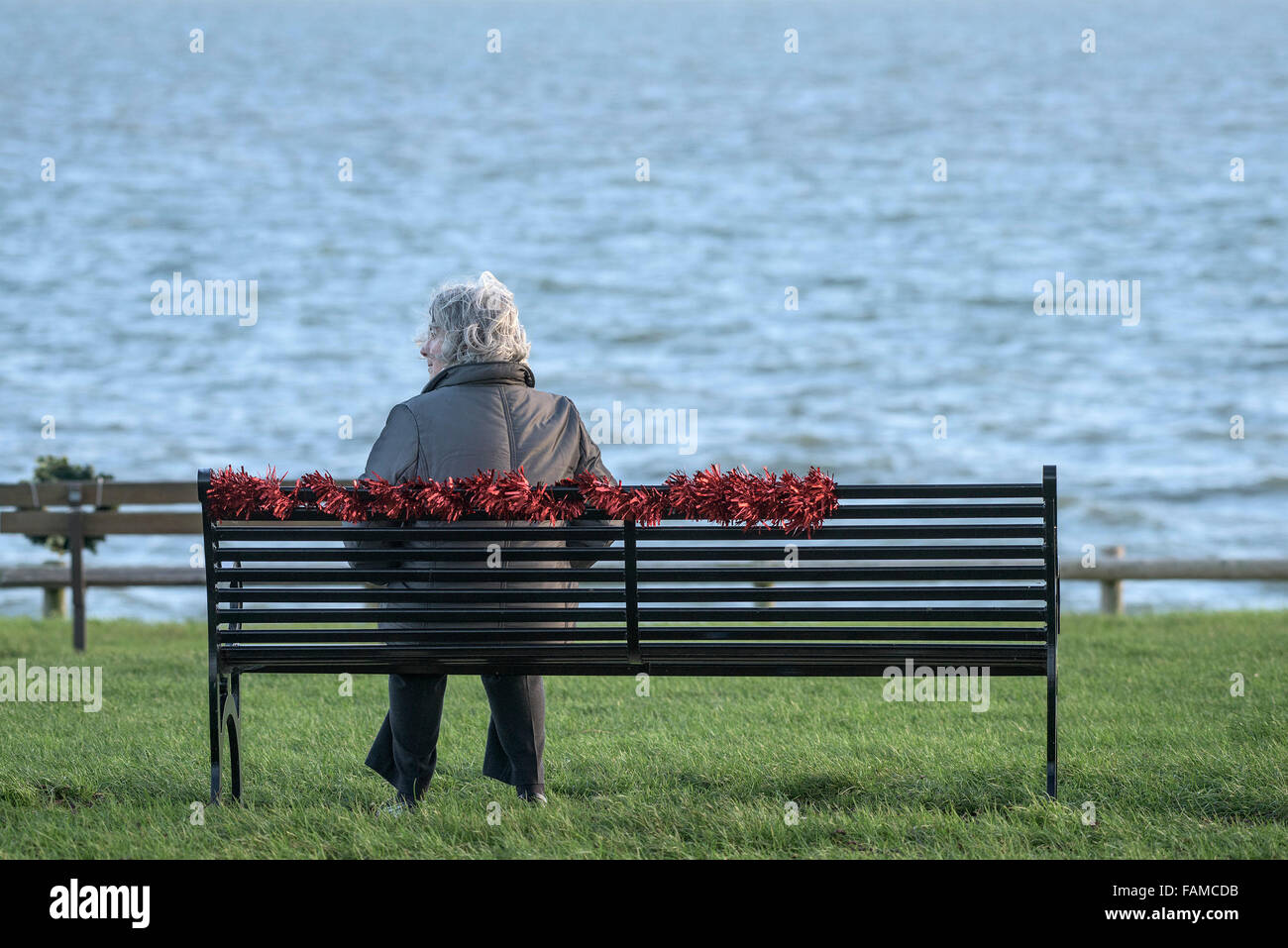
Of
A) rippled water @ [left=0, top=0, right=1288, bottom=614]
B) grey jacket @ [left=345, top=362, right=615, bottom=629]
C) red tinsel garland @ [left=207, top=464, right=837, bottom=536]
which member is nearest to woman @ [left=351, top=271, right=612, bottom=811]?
grey jacket @ [left=345, top=362, right=615, bottom=629]

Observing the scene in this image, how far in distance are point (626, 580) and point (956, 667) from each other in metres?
0.97

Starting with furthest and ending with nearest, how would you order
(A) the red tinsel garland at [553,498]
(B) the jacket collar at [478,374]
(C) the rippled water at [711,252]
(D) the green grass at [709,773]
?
(C) the rippled water at [711,252] → (B) the jacket collar at [478,374] → (A) the red tinsel garland at [553,498] → (D) the green grass at [709,773]

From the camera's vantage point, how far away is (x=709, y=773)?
4.65 metres

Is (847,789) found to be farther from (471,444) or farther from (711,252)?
(711,252)

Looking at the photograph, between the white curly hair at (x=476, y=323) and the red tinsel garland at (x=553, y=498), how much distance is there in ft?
1.35

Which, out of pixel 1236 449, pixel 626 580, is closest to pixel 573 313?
pixel 1236 449

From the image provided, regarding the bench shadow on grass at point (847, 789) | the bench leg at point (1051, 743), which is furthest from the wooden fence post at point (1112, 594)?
the bench leg at point (1051, 743)

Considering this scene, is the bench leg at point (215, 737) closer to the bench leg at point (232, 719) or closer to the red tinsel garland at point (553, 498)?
the bench leg at point (232, 719)

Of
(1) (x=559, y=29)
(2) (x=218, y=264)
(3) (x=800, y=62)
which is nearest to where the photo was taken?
(2) (x=218, y=264)

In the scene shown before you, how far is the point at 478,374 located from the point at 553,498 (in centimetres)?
45

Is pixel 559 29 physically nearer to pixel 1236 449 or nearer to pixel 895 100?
pixel 895 100

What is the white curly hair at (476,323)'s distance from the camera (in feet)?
14.0

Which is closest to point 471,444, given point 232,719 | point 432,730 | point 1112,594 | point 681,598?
point 681,598
